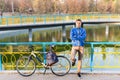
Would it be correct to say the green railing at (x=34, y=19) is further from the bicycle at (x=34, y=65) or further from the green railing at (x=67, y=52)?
the bicycle at (x=34, y=65)

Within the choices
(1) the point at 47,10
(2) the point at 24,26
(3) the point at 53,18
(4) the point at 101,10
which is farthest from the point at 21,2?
(2) the point at 24,26

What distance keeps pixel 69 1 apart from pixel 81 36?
7166 cm

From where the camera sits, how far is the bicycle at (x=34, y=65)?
820 centimetres

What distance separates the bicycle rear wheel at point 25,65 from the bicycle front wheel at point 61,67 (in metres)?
0.64

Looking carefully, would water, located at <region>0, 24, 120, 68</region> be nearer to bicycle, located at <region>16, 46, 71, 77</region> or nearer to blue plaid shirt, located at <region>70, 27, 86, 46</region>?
blue plaid shirt, located at <region>70, 27, 86, 46</region>

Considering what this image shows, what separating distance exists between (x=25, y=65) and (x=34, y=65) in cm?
33

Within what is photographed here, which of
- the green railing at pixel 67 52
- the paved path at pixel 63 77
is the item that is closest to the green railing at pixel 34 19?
the green railing at pixel 67 52

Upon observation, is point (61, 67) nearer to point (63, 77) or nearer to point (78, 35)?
point (63, 77)

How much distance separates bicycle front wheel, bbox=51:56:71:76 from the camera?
8.20m

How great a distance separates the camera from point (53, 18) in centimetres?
3684

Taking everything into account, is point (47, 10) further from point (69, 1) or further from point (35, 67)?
point (35, 67)

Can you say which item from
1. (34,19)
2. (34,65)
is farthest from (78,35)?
(34,19)

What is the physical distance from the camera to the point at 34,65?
8234mm

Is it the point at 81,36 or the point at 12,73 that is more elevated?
the point at 81,36
